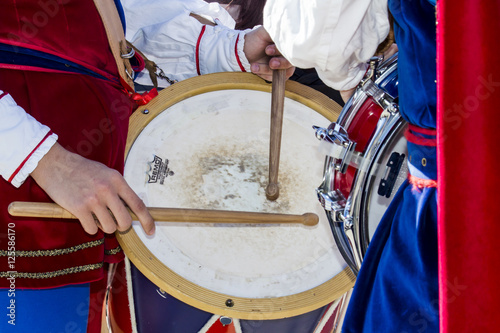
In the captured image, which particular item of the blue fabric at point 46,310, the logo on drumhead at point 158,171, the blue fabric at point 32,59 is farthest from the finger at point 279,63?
the blue fabric at point 46,310

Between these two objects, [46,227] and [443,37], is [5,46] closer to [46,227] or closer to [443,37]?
[46,227]

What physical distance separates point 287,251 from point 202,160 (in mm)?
330

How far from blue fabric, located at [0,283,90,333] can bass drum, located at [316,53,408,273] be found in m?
0.63

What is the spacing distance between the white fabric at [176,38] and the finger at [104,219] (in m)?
0.74

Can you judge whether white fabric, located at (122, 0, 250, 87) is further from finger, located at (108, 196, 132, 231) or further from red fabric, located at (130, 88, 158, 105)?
finger, located at (108, 196, 132, 231)

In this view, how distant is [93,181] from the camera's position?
111 centimetres

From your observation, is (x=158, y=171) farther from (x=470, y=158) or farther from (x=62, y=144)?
(x=470, y=158)

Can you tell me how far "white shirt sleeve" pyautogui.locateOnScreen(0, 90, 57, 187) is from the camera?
1.07 m

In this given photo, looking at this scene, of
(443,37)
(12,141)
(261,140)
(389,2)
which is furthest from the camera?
(261,140)

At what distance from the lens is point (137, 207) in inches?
44.7

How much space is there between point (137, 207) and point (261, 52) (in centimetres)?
71

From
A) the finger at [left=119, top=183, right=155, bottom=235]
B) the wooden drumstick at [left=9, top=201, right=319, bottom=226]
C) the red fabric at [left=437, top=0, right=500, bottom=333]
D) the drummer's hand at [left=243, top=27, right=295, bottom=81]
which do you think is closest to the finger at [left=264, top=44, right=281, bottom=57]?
the drummer's hand at [left=243, top=27, right=295, bottom=81]

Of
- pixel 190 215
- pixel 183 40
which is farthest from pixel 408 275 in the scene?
pixel 183 40

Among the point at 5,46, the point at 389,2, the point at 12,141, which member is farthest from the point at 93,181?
the point at 389,2
